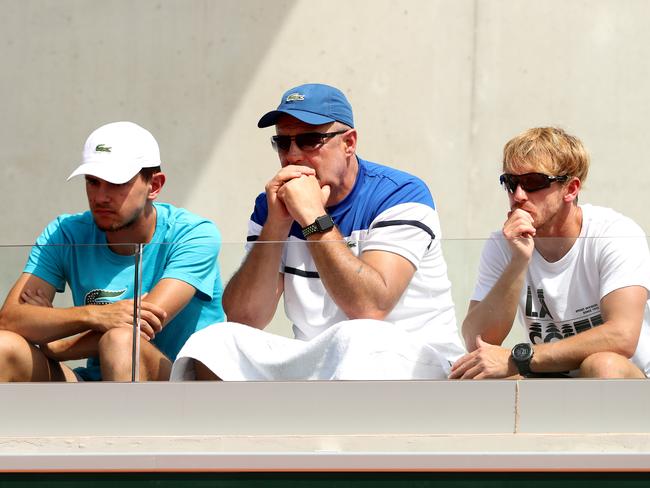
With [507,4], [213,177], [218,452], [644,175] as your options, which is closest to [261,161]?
[213,177]

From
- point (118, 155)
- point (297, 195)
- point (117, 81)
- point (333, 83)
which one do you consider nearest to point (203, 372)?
point (297, 195)

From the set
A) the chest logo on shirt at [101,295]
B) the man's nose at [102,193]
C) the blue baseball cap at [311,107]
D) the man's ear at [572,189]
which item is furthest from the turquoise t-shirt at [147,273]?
the man's ear at [572,189]

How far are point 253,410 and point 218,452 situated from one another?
25 centimetres

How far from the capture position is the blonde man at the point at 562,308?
10.7ft

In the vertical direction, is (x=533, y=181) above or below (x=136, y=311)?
above

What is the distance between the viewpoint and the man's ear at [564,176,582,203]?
11.9 ft

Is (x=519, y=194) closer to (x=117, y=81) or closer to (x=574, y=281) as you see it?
(x=574, y=281)

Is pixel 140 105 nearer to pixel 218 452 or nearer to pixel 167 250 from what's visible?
pixel 167 250

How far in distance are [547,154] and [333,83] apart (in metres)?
3.15

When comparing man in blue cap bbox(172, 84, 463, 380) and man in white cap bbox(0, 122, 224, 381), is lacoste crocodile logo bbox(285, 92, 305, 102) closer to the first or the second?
man in blue cap bbox(172, 84, 463, 380)

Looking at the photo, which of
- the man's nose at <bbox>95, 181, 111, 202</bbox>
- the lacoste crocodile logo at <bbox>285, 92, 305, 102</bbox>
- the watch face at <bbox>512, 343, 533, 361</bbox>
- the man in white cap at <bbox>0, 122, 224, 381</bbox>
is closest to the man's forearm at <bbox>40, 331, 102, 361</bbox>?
the man in white cap at <bbox>0, 122, 224, 381</bbox>

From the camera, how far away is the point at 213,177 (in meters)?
6.73

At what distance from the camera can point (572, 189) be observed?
12.0 ft

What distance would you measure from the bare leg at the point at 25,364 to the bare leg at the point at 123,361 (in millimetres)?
106
